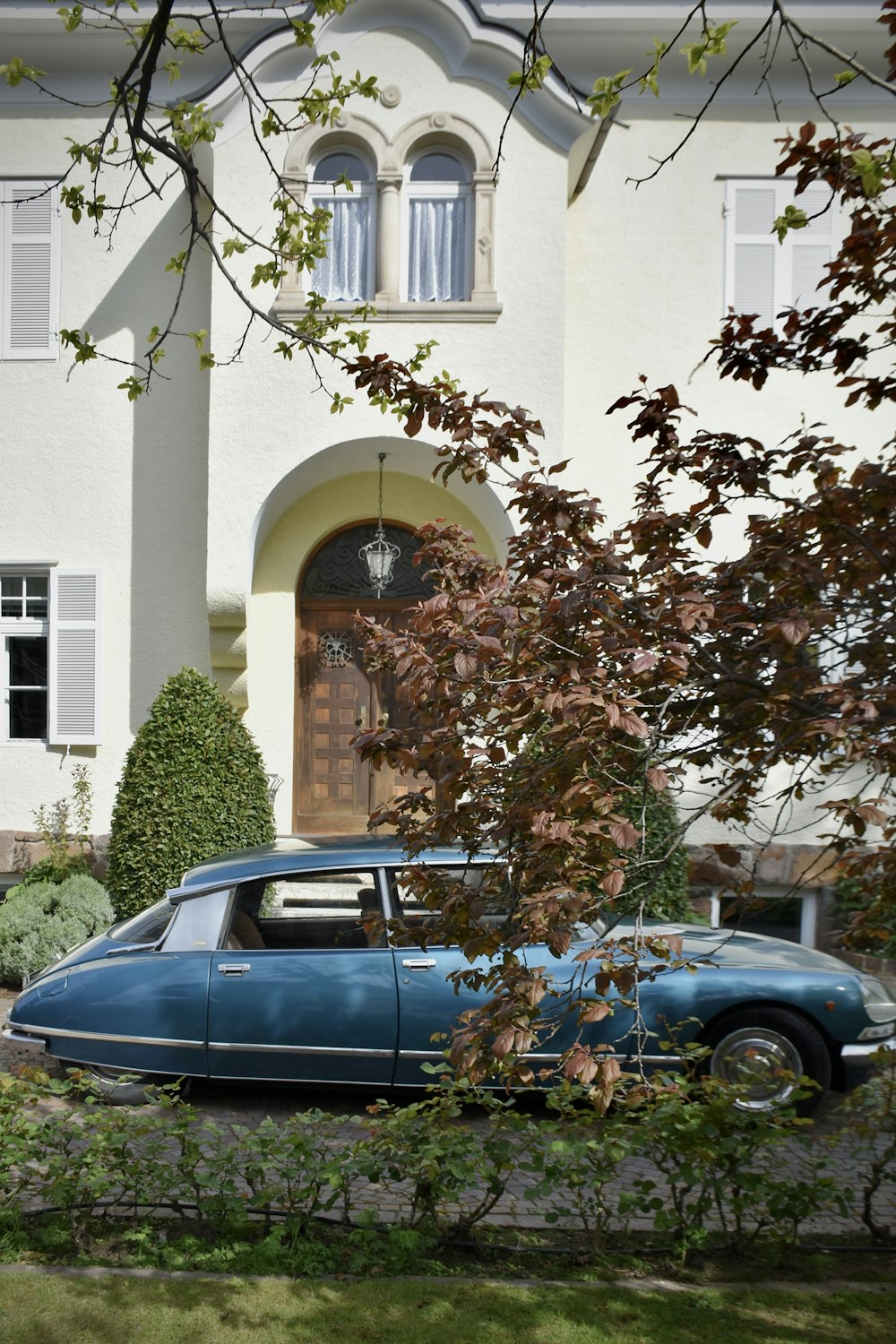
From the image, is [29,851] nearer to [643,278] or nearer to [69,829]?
[69,829]

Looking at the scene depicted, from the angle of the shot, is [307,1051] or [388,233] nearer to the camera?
[307,1051]

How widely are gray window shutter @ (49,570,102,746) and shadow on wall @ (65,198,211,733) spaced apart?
0.18 meters

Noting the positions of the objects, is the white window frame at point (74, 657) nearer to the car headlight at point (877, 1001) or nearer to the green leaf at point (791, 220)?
the car headlight at point (877, 1001)

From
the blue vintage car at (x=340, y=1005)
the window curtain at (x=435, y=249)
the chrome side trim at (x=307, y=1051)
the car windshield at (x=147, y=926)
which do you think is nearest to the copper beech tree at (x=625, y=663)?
the blue vintage car at (x=340, y=1005)

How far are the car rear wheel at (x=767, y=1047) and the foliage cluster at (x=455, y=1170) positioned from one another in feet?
3.84

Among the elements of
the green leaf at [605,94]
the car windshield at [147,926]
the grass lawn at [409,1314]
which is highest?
the green leaf at [605,94]

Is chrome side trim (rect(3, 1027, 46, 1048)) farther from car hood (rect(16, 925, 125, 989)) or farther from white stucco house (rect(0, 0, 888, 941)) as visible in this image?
white stucco house (rect(0, 0, 888, 941))

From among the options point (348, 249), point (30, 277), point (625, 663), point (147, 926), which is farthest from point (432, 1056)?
point (30, 277)

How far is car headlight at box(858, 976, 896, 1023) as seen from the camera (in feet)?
17.7

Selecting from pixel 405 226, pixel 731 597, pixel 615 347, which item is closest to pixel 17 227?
pixel 405 226

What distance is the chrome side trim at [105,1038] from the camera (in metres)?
5.31

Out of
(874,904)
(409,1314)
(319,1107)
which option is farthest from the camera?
(319,1107)

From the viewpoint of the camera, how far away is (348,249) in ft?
34.2

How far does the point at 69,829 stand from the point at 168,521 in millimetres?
3180
